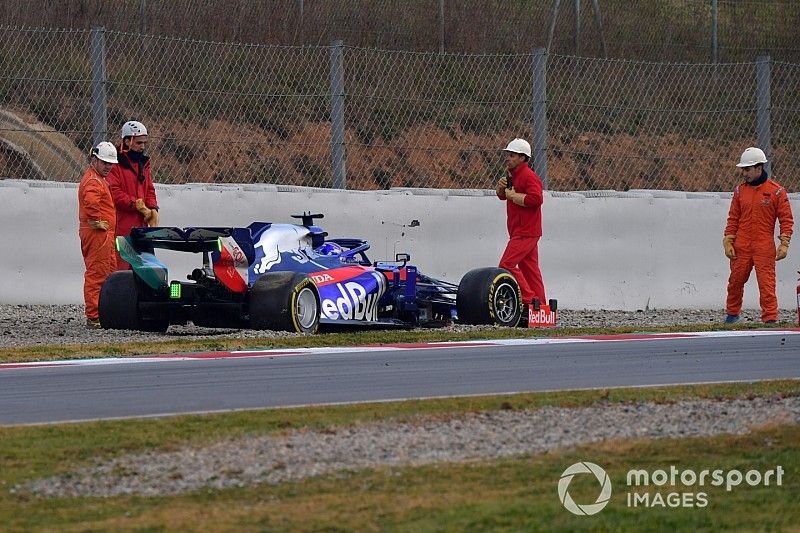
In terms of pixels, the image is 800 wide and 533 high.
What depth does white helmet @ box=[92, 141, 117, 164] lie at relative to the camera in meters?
14.6

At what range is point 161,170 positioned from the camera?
1850 centimetres

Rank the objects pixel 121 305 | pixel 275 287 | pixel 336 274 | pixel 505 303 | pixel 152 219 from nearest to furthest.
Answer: pixel 275 287 < pixel 121 305 < pixel 336 274 < pixel 505 303 < pixel 152 219

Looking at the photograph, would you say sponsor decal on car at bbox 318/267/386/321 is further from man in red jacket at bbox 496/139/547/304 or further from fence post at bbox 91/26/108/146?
fence post at bbox 91/26/108/146

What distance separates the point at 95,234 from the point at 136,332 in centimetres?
114

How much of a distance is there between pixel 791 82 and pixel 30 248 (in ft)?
31.8

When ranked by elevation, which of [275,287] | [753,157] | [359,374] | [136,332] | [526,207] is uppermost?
[753,157]

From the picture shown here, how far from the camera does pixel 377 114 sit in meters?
18.7

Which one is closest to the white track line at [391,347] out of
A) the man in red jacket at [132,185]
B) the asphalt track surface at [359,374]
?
the asphalt track surface at [359,374]

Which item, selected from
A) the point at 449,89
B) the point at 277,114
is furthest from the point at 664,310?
the point at 277,114

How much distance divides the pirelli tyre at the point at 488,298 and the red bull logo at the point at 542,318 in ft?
0.84

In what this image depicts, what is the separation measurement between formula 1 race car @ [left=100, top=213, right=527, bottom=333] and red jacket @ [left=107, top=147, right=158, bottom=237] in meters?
1.39

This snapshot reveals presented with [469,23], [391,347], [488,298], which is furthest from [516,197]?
[469,23]

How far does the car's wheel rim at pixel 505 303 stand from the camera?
14664 millimetres

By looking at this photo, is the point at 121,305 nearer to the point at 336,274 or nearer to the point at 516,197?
the point at 336,274
